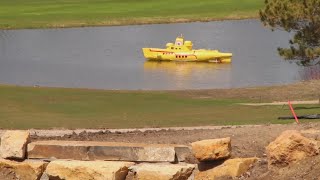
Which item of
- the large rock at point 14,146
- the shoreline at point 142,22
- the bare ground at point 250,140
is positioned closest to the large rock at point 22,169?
the large rock at point 14,146

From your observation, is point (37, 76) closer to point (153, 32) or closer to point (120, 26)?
point (153, 32)

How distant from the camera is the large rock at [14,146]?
13213 mm

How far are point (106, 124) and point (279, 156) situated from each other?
1133 cm

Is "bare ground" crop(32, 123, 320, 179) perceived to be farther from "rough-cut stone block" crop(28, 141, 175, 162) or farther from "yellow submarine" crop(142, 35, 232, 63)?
"yellow submarine" crop(142, 35, 232, 63)

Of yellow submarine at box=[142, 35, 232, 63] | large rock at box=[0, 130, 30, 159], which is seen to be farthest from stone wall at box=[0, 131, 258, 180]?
yellow submarine at box=[142, 35, 232, 63]

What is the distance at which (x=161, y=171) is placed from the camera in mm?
12203

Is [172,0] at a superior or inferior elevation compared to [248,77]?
superior

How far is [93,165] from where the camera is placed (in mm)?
12516

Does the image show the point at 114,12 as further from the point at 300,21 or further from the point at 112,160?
the point at 112,160

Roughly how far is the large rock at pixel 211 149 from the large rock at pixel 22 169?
2.36 metres

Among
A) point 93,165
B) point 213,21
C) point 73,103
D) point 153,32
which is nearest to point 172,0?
→ point 213,21

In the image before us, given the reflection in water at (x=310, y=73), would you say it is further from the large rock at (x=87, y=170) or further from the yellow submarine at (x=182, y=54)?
the large rock at (x=87, y=170)

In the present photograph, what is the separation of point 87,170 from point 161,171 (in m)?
1.07

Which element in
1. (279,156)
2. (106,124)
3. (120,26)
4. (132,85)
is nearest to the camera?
(279,156)
